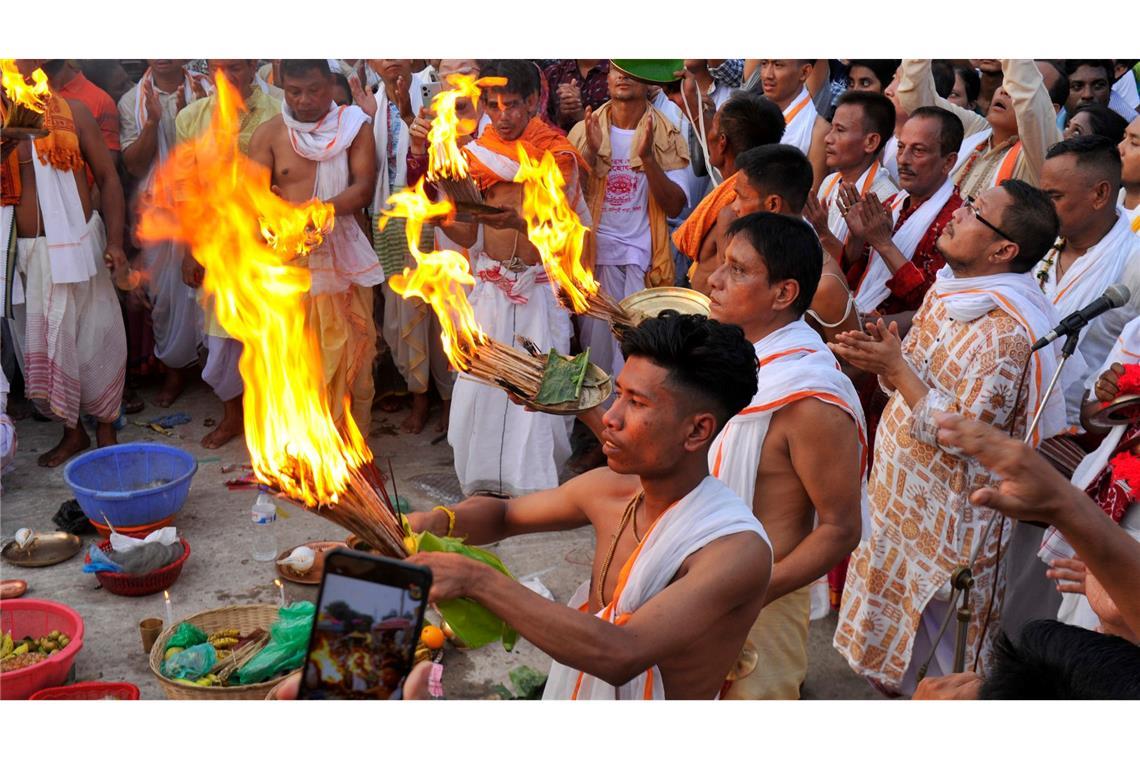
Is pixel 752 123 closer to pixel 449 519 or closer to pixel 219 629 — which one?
pixel 449 519

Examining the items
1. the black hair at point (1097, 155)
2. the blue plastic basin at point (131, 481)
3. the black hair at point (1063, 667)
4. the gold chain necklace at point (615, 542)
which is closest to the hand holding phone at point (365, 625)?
the gold chain necklace at point (615, 542)

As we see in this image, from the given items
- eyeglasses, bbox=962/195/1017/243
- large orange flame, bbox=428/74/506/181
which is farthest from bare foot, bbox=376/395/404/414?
eyeglasses, bbox=962/195/1017/243

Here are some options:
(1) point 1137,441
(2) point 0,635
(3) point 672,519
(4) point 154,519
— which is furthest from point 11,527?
(1) point 1137,441

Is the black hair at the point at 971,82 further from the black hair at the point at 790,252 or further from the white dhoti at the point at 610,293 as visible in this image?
the black hair at the point at 790,252

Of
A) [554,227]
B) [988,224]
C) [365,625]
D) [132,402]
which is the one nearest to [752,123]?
[554,227]

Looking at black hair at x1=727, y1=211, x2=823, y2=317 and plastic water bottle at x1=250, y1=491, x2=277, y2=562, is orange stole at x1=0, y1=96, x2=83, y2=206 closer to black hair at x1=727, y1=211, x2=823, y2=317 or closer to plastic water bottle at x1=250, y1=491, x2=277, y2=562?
plastic water bottle at x1=250, y1=491, x2=277, y2=562

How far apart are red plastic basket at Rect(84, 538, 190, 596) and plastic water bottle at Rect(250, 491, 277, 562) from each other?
0.50 meters

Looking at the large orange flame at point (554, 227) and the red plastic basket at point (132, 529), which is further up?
the large orange flame at point (554, 227)

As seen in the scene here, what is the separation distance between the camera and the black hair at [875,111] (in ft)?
21.1

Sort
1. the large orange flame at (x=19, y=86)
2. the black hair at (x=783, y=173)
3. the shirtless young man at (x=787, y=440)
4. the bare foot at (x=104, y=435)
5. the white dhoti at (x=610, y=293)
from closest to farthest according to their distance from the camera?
the shirtless young man at (x=787, y=440)
the black hair at (x=783, y=173)
the large orange flame at (x=19, y=86)
the bare foot at (x=104, y=435)
the white dhoti at (x=610, y=293)

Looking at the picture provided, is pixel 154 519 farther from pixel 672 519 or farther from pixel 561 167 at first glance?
pixel 672 519

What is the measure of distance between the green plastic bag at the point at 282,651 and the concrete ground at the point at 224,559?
1.92 feet

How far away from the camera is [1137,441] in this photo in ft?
12.6

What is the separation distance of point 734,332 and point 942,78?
5.79m
